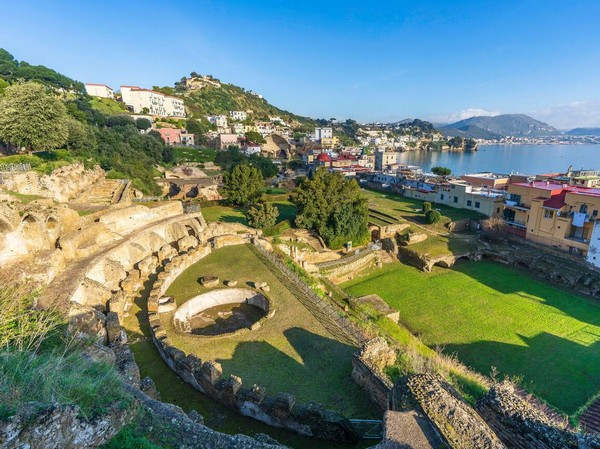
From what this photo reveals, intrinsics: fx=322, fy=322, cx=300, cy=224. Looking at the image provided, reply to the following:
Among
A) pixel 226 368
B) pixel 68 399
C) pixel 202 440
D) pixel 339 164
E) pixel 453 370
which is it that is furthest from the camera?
pixel 339 164

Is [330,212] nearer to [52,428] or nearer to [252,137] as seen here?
[52,428]

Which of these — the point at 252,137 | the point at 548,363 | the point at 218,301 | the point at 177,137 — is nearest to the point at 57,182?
the point at 218,301

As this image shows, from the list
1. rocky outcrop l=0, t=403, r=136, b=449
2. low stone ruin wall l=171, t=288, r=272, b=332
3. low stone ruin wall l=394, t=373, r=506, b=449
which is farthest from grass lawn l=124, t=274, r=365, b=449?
rocky outcrop l=0, t=403, r=136, b=449

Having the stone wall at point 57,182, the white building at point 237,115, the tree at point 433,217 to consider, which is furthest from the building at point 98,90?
the tree at point 433,217

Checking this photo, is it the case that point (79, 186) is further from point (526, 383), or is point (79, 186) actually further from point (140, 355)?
point (526, 383)

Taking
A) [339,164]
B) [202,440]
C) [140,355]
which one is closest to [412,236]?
[140,355]

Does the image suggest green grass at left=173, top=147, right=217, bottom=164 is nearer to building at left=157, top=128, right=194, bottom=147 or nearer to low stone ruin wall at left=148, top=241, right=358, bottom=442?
building at left=157, top=128, right=194, bottom=147
